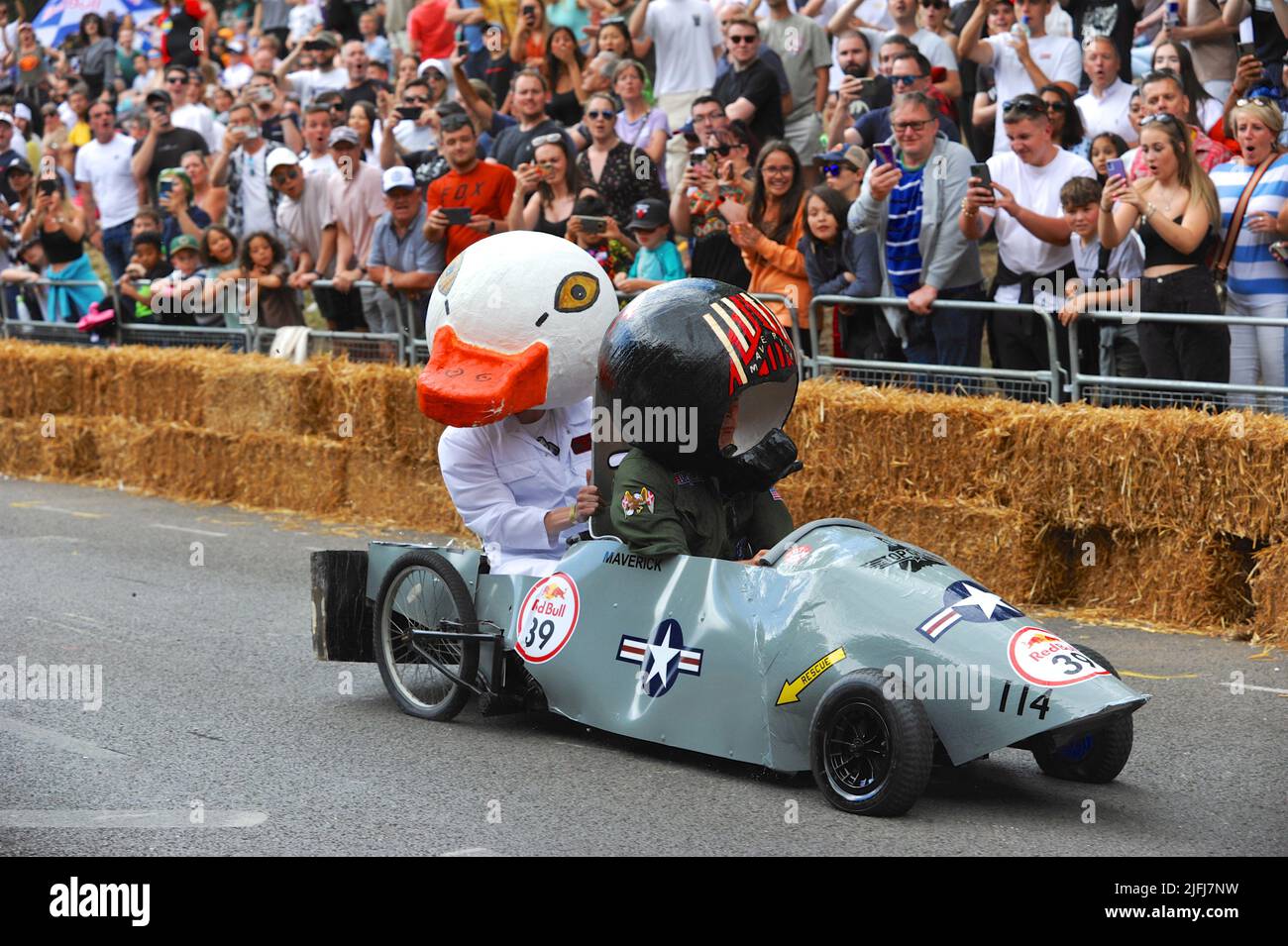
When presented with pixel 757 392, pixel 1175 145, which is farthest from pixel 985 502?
pixel 757 392

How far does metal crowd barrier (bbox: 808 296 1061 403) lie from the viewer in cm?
938

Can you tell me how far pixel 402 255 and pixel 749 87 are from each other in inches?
112

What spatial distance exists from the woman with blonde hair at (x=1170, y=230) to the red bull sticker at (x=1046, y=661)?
410 centimetres

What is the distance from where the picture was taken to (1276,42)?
11430 millimetres

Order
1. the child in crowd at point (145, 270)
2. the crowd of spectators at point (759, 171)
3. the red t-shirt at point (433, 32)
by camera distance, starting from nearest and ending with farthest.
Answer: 1. the crowd of spectators at point (759, 171)
2. the child in crowd at point (145, 270)
3. the red t-shirt at point (433, 32)

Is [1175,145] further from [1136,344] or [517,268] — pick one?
[517,268]

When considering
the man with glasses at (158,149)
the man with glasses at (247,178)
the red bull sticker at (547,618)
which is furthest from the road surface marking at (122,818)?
the man with glasses at (158,149)

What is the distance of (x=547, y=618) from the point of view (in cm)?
648

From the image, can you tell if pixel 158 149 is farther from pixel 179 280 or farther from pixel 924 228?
pixel 924 228

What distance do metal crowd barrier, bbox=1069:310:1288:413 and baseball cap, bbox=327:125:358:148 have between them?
6934 mm

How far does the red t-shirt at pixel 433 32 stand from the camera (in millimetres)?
17484

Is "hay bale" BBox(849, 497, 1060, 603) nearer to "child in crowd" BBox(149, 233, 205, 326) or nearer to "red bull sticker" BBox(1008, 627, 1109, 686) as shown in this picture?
"red bull sticker" BBox(1008, 627, 1109, 686)

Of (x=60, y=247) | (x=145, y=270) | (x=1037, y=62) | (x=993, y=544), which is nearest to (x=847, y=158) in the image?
(x=1037, y=62)

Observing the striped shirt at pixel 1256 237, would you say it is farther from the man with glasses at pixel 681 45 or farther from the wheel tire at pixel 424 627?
the man with glasses at pixel 681 45
